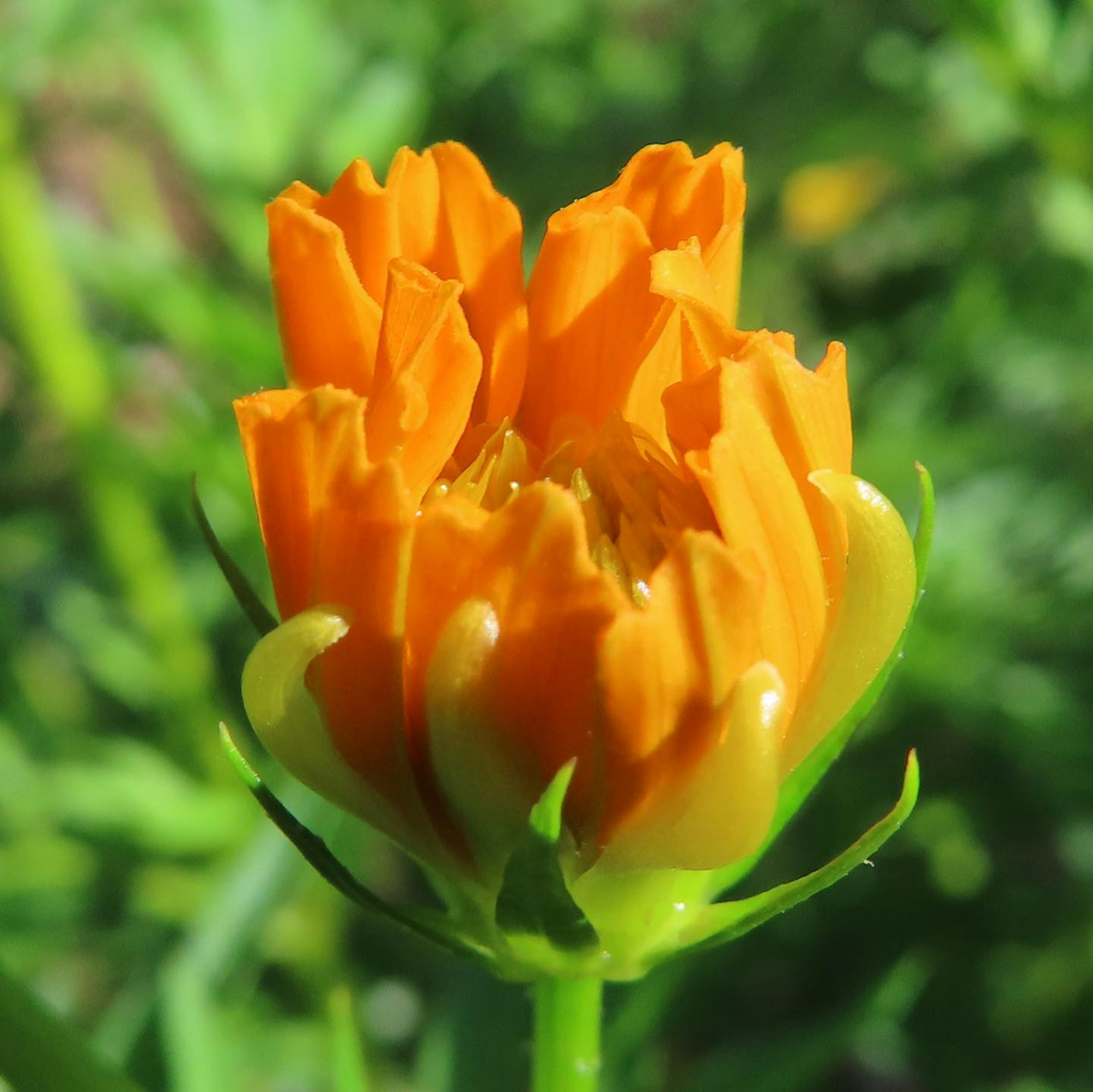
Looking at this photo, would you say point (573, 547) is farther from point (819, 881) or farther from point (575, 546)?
point (819, 881)

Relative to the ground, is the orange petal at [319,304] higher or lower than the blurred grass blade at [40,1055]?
higher

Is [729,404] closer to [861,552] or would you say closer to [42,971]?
[861,552]

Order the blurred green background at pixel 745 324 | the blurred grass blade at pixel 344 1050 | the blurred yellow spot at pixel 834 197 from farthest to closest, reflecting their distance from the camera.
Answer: the blurred yellow spot at pixel 834 197 → the blurred green background at pixel 745 324 → the blurred grass blade at pixel 344 1050

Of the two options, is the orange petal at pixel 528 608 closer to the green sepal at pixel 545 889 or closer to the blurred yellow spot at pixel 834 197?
the green sepal at pixel 545 889

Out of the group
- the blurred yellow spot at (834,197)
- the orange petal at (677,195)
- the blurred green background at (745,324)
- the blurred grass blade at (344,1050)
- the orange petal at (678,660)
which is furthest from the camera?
the blurred yellow spot at (834,197)

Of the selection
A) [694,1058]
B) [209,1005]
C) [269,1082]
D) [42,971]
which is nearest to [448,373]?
[209,1005]

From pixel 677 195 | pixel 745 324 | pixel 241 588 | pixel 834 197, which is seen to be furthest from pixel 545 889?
pixel 834 197

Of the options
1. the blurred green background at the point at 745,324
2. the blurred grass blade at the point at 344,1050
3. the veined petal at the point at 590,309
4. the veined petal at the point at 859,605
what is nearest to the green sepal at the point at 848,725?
the veined petal at the point at 859,605
